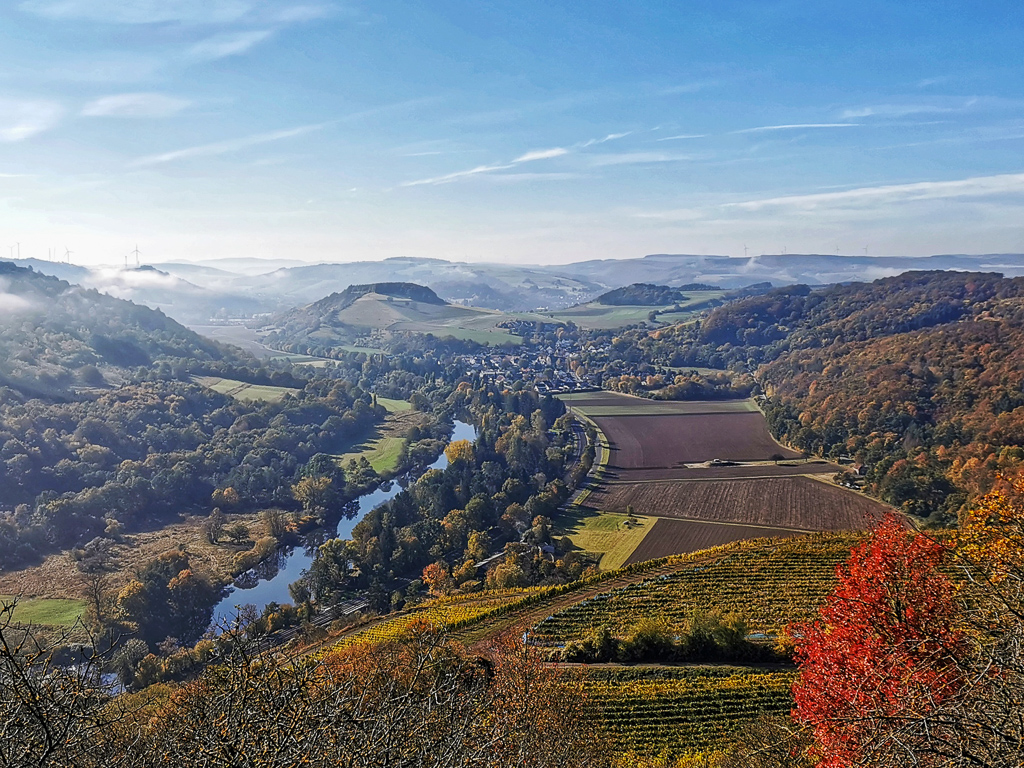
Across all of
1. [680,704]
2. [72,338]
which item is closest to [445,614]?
[680,704]

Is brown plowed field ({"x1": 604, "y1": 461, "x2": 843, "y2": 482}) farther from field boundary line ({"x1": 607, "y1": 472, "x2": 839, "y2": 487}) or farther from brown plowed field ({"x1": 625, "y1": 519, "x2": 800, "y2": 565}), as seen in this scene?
brown plowed field ({"x1": 625, "y1": 519, "x2": 800, "y2": 565})

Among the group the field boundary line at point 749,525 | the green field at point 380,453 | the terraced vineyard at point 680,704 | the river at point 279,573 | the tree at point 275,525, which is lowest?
the river at point 279,573

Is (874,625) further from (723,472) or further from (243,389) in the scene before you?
(243,389)

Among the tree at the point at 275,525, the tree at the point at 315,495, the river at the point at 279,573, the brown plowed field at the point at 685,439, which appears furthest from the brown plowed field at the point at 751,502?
the tree at the point at 275,525

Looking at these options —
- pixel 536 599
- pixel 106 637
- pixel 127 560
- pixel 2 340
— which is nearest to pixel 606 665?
pixel 536 599

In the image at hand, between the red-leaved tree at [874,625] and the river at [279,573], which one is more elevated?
the red-leaved tree at [874,625]

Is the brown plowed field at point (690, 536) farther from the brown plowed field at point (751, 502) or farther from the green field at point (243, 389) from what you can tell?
the green field at point (243, 389)
